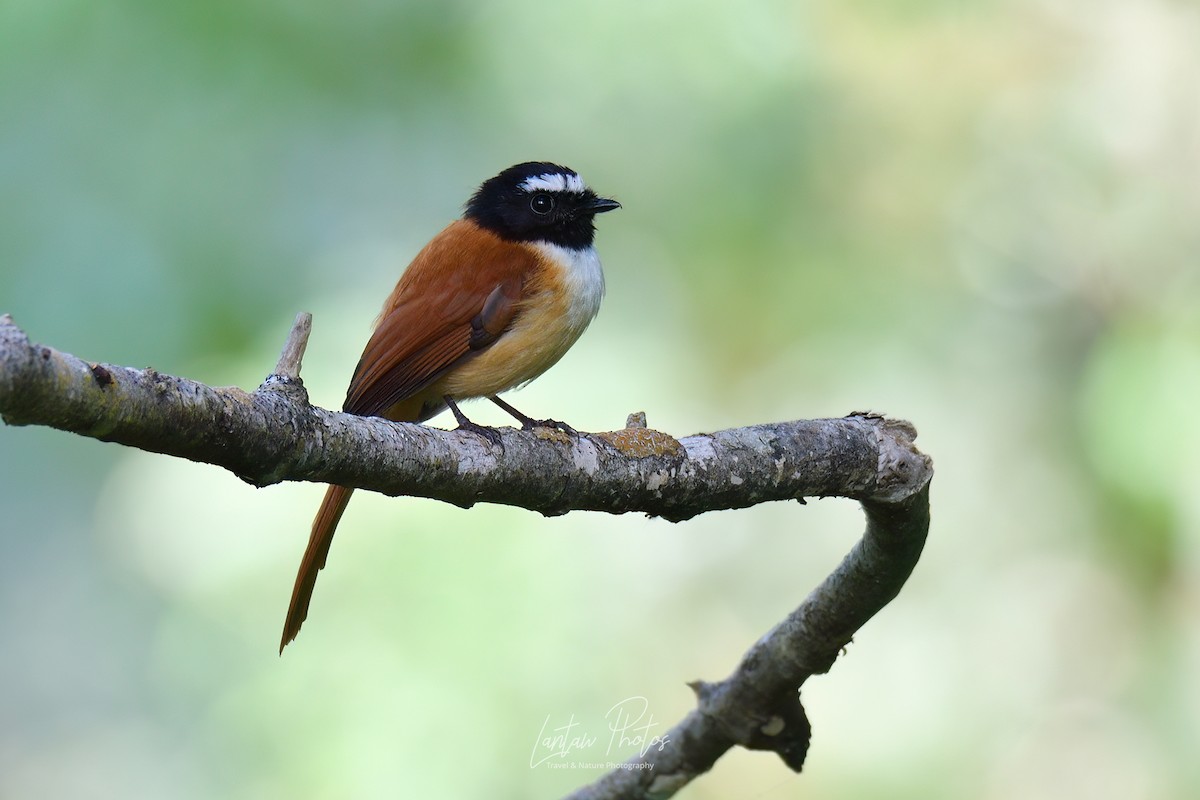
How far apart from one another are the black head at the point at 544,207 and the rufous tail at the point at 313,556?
53.4 inches

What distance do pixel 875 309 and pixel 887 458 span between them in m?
3.70

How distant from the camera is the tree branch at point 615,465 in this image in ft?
6.15

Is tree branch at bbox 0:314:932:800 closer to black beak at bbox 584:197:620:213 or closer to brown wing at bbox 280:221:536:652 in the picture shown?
brown wing at bbox 280:221:536:652

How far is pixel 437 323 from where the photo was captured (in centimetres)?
392

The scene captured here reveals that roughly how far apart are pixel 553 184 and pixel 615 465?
6.33ft

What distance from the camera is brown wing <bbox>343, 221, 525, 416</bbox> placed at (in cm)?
387

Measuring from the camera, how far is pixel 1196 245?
628 cm

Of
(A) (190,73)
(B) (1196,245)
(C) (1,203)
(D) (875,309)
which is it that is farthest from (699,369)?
(C) (1,203)

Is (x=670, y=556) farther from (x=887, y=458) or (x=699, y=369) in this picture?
(x=887, y=458)

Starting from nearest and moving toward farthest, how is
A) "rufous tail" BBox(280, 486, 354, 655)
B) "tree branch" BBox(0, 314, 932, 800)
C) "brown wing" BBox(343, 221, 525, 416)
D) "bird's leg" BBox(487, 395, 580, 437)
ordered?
"tree branch" BBox(0, 314, 932, 800)
"bird's leg" BBox(487, 395, 580, 437)
"rufous tail" BBox(280, 486, 354, 655)
"brown wing" BBox(343, 221, 525, 416)

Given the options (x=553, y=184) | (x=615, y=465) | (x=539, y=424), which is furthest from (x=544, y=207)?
(x=615, y=465)

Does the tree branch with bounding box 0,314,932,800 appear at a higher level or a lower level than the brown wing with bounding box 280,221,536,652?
lower

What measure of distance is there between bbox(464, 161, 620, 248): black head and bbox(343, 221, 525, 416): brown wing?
24 centimetres

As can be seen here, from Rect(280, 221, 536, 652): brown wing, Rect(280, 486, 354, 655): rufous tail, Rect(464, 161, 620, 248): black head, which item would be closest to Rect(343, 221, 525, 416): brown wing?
Rect(280, 221, 536, 652): brown wing
